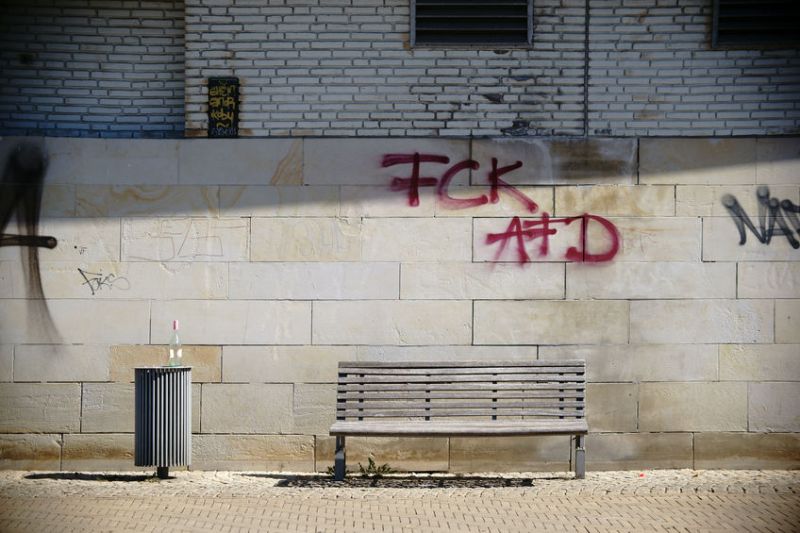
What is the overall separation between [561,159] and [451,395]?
216 centimetres

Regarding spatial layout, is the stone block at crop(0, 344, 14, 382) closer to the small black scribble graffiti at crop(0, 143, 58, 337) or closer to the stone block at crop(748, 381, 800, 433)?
the small black scribble graffiti at crop(0, 143, 58, 337)

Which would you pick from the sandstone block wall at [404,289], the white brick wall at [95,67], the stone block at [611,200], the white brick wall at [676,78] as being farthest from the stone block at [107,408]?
the white brick wall at [676,78]

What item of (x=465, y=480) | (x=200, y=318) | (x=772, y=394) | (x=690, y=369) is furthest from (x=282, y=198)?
(x=772, y=394)

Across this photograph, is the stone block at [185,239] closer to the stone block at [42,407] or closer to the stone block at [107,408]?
the stone block at [107,408]

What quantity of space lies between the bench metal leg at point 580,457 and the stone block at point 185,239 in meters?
3.05

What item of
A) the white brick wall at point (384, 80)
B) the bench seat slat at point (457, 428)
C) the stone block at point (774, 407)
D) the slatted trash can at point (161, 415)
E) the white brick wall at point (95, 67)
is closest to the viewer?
the bench seat slat at point (457, 428)

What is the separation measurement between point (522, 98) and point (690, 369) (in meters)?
2.64

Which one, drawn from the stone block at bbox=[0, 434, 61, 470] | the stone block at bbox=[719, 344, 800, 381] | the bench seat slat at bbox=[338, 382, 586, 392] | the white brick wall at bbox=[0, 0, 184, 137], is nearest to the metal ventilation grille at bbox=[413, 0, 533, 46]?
the white brick wall at bbox=[0, 0, 184, 137]

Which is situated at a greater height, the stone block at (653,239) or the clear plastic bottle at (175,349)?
the stone block at (653,239)

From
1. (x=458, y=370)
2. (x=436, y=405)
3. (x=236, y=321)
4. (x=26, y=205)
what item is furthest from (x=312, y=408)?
(x=26, y=205)

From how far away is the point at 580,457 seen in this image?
8.45 metres

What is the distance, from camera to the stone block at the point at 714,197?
29.6 ft

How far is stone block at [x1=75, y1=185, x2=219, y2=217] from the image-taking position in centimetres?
901

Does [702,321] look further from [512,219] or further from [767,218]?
[512,219]
